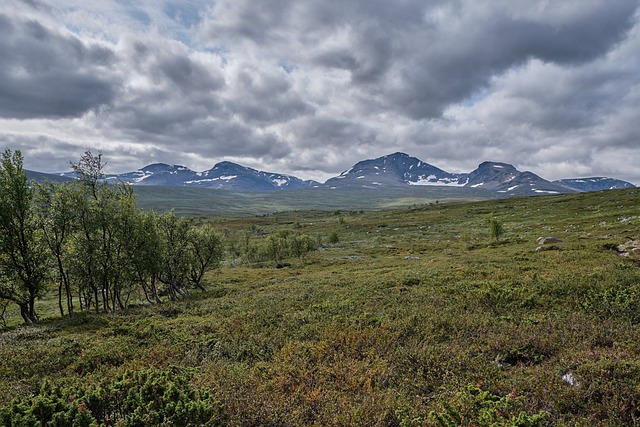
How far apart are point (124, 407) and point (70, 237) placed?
25131 millimetres

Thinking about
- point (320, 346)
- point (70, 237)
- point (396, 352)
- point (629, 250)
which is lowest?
point (629, 250)

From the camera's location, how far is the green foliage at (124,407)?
21.8 ft

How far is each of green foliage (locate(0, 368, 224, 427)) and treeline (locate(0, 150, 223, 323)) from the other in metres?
22.2

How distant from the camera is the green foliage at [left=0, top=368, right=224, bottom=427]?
21.8 ft

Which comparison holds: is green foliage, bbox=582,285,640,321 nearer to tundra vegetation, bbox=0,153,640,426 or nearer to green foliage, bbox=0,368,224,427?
tundra vegetation, bbox=0,153,640,426

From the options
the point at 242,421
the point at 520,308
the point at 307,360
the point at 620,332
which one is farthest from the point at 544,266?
the point at 242,421

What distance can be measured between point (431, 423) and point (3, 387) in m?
14.8

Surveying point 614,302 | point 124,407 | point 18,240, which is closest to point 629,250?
point 614,302

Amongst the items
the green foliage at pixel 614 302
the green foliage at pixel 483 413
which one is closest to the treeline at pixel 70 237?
the green foliage at pixel 483 413

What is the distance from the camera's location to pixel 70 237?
26234 mm

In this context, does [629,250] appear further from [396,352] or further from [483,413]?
[483,413]

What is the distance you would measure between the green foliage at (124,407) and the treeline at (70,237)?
22.2 meters

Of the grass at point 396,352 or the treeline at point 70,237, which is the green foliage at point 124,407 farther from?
the treeline at point 70,237

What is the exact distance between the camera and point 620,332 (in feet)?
37.4
